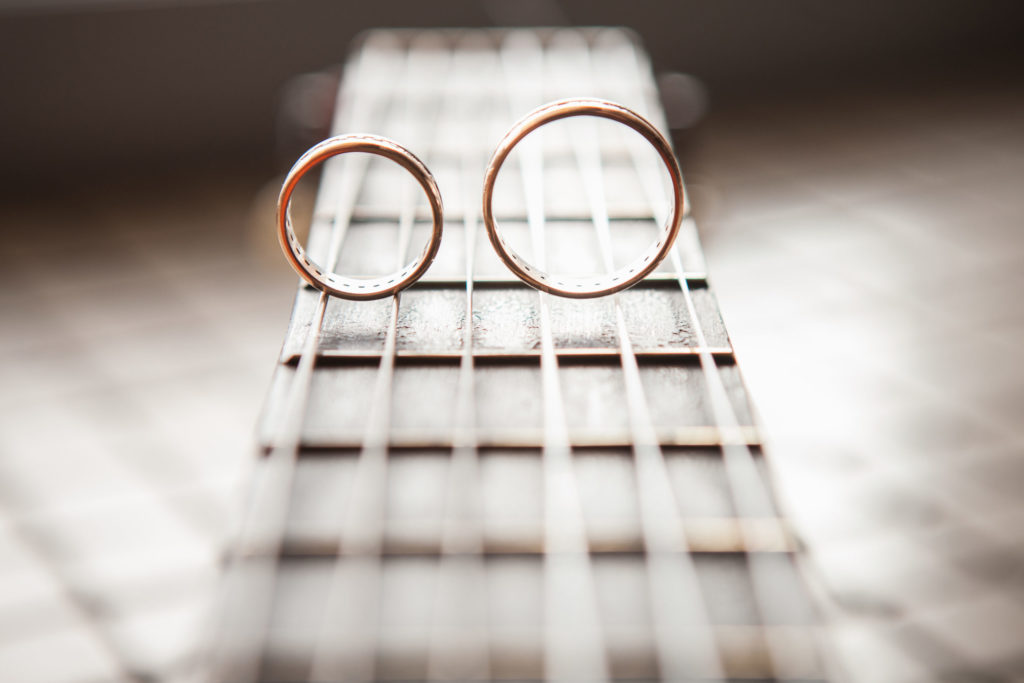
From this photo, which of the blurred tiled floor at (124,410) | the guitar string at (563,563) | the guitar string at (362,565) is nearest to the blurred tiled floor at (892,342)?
the guitar string at (563,563)

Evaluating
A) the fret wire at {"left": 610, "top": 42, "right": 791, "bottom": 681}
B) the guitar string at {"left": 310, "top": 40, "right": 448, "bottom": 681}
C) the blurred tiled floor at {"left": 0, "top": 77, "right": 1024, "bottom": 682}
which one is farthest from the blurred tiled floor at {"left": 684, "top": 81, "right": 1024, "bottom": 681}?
the guitar string at {"left": 310, "top": 40, "right": 448, "bottom": 681}

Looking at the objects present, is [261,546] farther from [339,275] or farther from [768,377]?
[768,377]

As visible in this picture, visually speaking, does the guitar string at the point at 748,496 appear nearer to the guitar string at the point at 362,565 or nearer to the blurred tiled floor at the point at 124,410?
the guitar string at the point at 362,565

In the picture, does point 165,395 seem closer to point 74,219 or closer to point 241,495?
point 74,219

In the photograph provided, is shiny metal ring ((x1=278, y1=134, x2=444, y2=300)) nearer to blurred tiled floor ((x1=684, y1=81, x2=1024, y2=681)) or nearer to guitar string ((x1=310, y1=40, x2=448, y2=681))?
guitar string ((x1=310, y1=40, x2=448, y2=681))

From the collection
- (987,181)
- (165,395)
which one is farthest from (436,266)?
(987,181)

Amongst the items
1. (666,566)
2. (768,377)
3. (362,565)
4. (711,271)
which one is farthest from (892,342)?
(362,565)

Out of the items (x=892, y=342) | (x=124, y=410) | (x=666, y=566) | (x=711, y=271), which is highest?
(x=711, y=271)
